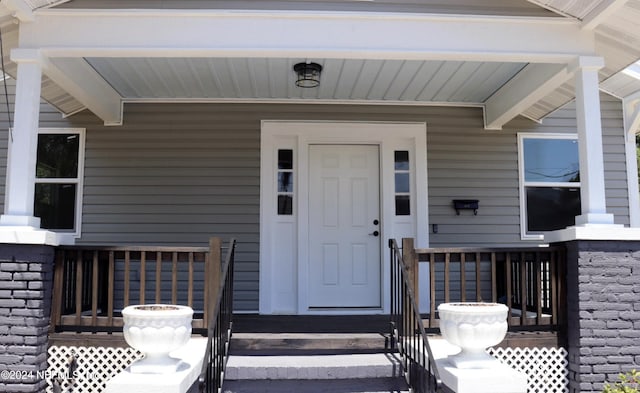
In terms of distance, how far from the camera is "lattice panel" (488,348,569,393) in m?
4.34

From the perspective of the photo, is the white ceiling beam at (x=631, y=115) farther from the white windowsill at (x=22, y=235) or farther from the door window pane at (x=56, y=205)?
the door window pane at (x=56, y=205)

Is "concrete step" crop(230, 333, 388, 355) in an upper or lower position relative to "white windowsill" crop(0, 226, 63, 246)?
lower

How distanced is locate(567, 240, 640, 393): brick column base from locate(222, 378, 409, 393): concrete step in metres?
1.40

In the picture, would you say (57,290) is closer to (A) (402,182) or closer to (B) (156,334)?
(B) (156,334)

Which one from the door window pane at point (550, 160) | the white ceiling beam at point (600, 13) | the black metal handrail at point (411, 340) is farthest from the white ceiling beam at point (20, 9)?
the door window pane at point (550, 160)

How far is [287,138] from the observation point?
6418mm

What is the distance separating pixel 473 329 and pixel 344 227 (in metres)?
3.00

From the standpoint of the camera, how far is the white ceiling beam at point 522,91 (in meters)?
4.91

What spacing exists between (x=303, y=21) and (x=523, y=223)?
12.1 ft

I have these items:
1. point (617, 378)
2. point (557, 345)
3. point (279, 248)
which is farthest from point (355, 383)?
point (279, 248)

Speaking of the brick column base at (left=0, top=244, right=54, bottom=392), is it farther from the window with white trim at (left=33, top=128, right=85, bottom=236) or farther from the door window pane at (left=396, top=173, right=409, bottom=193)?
the door window pane at (left=396, top=173, right=409, bottom=193)

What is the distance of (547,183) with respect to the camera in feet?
21.4

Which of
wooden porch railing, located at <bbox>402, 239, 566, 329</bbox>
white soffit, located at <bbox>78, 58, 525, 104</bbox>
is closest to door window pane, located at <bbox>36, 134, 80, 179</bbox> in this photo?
white soffit, located at <bbox>78, 58, 525, 104</bbox>

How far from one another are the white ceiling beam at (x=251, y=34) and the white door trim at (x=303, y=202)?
2.11 metres
